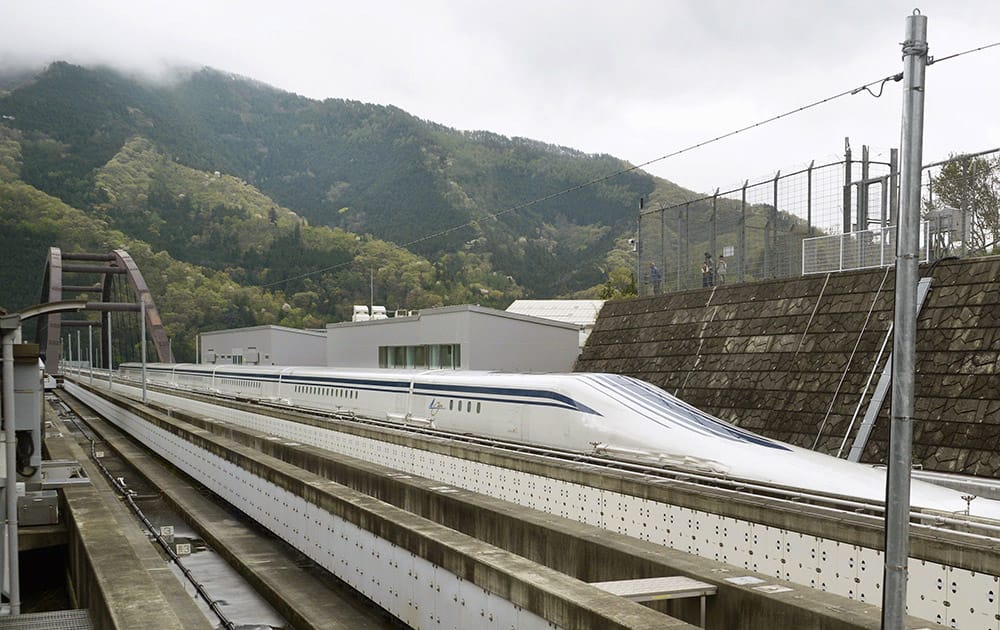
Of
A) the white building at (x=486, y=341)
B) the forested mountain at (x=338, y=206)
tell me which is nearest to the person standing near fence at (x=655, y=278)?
the white building at (x=486, y=341)

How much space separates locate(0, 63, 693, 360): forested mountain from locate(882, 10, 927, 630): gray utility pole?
93.4 metres

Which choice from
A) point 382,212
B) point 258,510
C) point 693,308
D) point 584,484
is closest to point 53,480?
point 258,510

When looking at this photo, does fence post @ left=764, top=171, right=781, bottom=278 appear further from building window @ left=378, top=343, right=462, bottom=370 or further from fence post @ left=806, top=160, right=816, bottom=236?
building window @ left=378, top=343, right=462, bottom=370

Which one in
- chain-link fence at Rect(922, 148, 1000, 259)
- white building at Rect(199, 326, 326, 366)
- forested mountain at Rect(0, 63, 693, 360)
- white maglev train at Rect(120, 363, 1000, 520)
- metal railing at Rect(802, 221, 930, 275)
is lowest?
white building at Rect(199, 326, 326, 366)

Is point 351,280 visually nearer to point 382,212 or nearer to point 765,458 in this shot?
point 382,212

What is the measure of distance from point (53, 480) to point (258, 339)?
187 ft

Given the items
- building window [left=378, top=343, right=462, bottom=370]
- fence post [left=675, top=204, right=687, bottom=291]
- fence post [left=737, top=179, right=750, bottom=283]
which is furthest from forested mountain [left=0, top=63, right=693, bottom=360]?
fence post [left=737, top=179, right=750, bottom=283]

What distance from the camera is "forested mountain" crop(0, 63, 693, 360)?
115 m

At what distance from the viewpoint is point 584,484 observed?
14.1 m

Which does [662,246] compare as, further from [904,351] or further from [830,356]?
[904,351]

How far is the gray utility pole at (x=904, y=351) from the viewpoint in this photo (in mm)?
4680

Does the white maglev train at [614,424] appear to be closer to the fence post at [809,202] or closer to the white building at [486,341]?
the white building at [486,341]

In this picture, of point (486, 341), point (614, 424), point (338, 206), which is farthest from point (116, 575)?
point (338, 206)

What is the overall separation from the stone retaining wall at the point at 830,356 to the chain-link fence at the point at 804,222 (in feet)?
3.02
